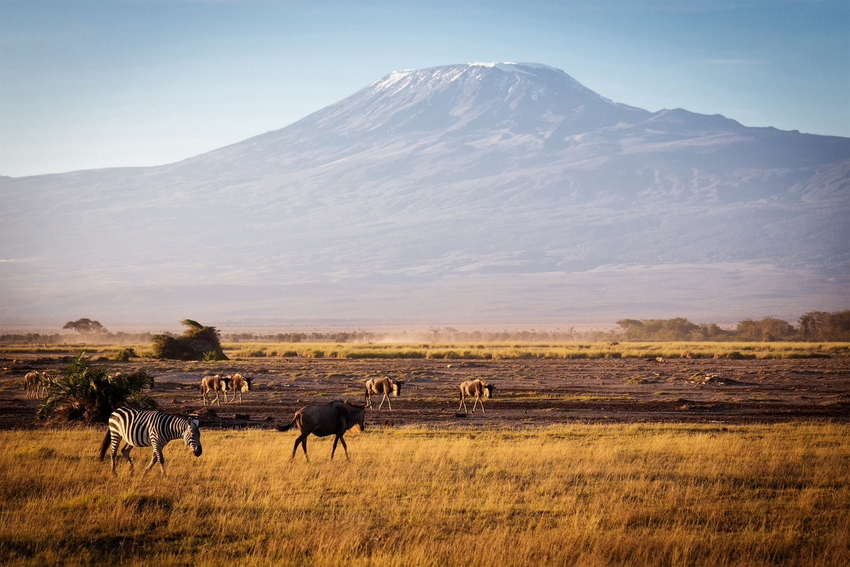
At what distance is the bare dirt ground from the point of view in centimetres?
2323

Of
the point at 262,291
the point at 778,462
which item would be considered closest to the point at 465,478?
the point at 778,462

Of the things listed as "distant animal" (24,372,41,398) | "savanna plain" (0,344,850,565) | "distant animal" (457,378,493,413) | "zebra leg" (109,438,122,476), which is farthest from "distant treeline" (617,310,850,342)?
"zebra leg" (109,438,122,476)

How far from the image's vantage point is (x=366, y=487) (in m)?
12.8

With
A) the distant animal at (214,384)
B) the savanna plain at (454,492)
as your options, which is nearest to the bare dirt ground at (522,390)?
the savanna plain at (454,492)

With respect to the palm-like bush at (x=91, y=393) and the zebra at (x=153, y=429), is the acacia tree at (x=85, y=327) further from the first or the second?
the zebra at (x=153, y=429)

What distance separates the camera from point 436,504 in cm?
1169

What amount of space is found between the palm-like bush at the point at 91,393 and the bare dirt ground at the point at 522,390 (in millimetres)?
826

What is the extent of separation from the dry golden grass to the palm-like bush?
8.22 ft

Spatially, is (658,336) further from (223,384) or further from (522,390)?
(223,384)

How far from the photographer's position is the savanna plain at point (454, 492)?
9.55 m

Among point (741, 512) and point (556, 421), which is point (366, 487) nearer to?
point (741, 512)

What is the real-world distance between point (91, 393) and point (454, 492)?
11.7m

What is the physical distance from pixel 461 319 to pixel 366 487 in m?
140

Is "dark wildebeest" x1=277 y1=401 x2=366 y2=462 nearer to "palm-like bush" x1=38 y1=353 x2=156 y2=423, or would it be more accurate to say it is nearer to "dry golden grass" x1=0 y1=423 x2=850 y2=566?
"dry golden grass" x1=0 y1=423 x2=850 y2=566
